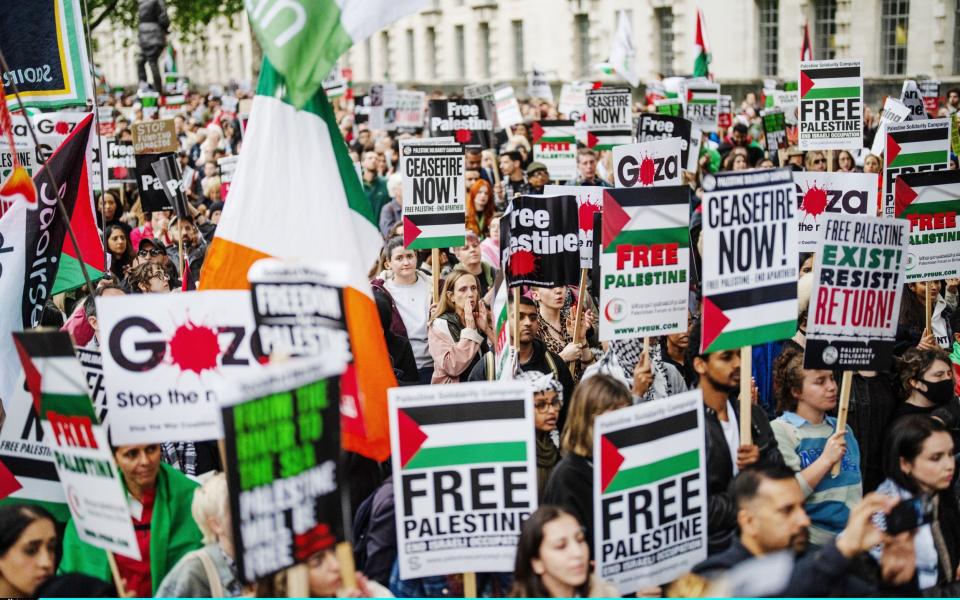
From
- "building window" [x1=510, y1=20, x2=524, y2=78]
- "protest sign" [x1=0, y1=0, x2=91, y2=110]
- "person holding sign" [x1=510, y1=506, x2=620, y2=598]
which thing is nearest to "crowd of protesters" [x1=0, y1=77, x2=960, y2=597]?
"person holding sign" [x1=510, y1=506, x2=620, y2=598]

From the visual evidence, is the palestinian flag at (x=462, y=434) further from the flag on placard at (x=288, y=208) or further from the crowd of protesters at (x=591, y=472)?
the flag on placard at (x=288, y=208)

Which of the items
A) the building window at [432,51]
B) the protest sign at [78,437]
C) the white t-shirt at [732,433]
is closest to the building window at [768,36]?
the building window at [432,51]

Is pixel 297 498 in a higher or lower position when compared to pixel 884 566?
higher

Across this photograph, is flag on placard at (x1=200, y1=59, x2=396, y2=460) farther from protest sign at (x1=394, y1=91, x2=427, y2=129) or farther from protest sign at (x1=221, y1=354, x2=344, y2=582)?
protest sign at (x1=394, y1=91, x2=427, y2=129)

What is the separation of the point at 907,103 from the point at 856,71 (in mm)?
3088

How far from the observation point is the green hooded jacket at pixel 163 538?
462 centimetres

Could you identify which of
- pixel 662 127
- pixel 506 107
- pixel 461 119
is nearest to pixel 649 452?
pixel 662 127

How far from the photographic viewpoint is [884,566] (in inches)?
168

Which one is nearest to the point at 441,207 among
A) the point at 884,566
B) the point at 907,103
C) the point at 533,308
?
the point at 533,308

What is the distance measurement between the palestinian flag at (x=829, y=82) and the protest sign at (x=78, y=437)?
830cm

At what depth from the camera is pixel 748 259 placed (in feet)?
18.2

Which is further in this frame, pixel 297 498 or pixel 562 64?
pixel 562 64

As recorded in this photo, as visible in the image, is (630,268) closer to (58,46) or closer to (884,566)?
(884,566)

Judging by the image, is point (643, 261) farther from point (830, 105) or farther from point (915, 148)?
point (830, 105)
